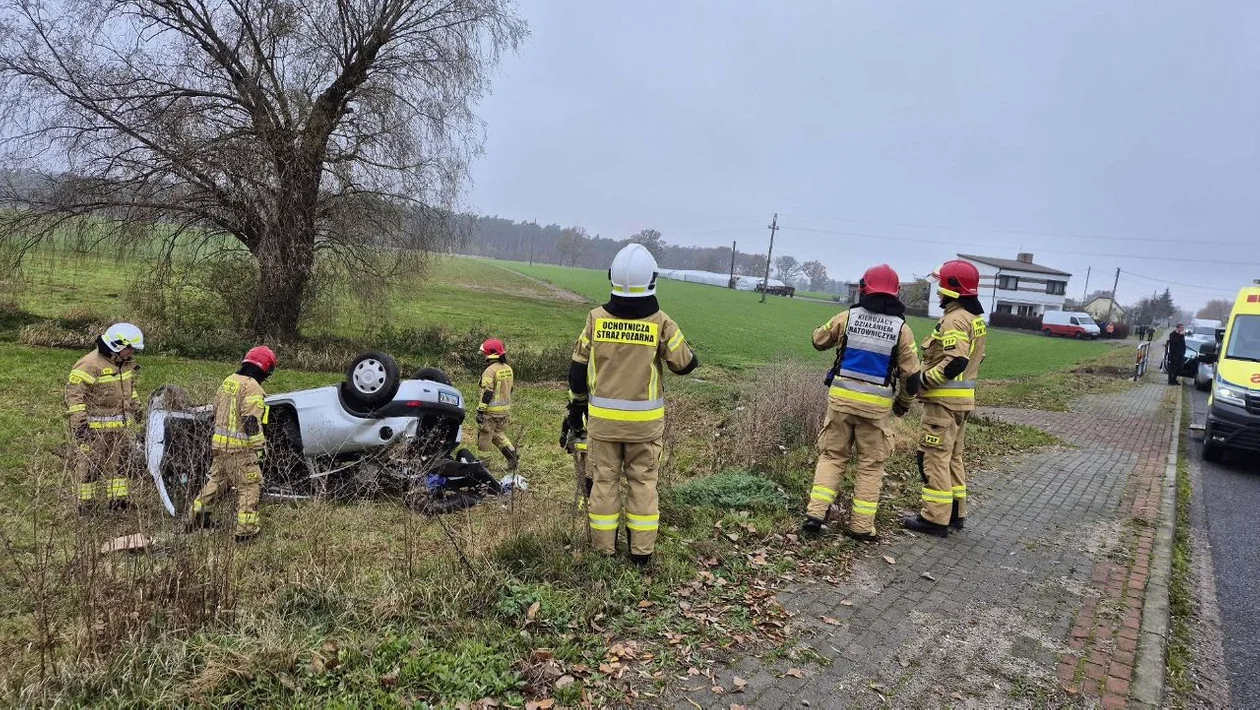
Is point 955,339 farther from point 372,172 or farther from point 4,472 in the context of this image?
point 372,172

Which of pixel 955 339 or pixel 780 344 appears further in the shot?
pixel 780 344

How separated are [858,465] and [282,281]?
1342cm

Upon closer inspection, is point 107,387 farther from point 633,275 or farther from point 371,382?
point 633,275

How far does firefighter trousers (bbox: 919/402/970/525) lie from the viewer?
17.9 feet

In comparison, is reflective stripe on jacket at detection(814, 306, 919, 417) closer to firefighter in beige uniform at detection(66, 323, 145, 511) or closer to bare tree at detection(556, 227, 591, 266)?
firefighter in beige uniform at detection(66, 323, 145, 511)

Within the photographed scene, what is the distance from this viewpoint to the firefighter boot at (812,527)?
201 inches

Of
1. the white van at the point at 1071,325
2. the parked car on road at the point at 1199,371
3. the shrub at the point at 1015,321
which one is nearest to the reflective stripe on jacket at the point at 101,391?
the parked car on road at the point at 1199,371

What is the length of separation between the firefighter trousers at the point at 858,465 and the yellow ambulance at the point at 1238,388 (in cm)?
744

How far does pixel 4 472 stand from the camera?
647cm

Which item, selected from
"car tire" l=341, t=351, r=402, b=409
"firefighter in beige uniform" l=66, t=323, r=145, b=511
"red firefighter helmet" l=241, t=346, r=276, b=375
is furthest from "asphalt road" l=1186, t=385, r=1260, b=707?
"firefighter in beige uniform" l=66, t=323, r=145, b=511

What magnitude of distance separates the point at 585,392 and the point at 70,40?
621 inches

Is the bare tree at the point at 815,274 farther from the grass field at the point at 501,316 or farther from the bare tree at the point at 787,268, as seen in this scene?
the grass field at the point at 501,316

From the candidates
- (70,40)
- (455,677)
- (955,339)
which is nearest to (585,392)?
(455,677)

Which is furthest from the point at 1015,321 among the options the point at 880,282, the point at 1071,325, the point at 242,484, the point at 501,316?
the point at 242,484
